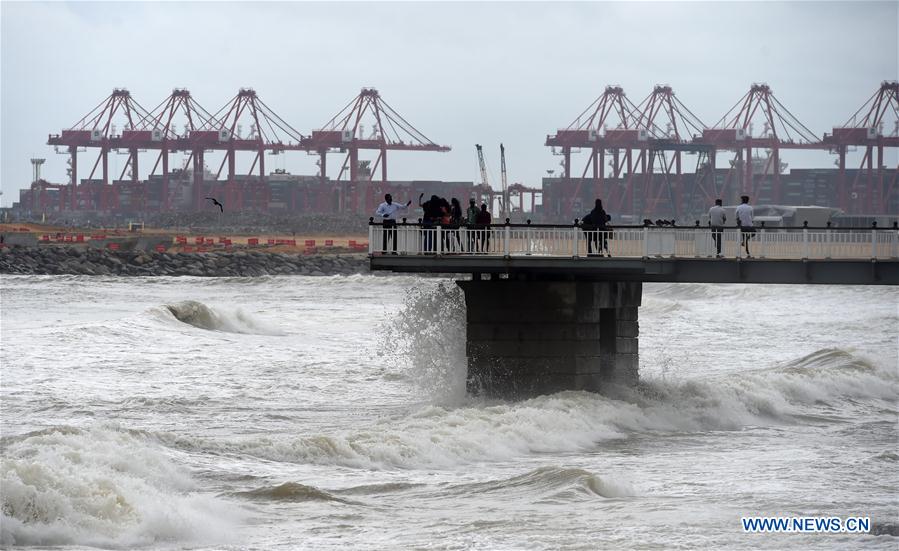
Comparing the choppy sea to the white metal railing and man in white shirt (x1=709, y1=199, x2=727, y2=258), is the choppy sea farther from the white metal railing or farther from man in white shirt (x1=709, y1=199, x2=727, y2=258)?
man in white shirt (x1=709, y1=199, x2=727, y2=258)

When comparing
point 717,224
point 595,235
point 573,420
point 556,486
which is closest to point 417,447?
point 556,486

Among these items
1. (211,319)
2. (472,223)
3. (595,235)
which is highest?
(472,223)

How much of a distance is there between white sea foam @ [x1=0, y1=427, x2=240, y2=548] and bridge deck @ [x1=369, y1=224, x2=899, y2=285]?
922 cm

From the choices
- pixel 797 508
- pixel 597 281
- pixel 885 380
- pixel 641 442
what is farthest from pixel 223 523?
pixel 885 380

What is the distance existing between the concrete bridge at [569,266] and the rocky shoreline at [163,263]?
248 ft

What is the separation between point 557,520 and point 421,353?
43.3 feet

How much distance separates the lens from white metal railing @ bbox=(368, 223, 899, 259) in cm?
2608

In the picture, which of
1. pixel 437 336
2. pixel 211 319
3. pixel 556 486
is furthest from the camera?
pixel 211 319

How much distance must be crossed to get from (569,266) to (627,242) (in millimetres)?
1260

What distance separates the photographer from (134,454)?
18.5 m

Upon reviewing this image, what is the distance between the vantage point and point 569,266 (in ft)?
84.7

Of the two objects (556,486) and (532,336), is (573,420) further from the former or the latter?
(556,486)

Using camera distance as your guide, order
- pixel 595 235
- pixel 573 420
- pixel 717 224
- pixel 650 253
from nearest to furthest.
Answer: pixel 573 420 < pixel 650 253 < pixel 595 235 < pixel 717 224

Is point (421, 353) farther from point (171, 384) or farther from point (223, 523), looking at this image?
point (223, 523)
